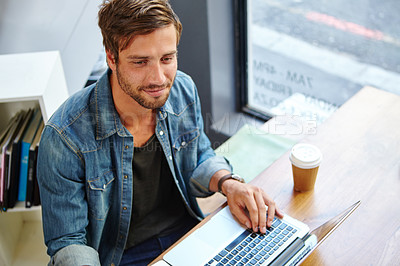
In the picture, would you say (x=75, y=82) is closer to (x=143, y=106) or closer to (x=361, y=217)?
(x=143, y=106)

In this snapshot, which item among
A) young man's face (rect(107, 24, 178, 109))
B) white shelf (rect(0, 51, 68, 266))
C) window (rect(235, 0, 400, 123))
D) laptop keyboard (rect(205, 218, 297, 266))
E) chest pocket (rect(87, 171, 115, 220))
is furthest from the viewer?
window (rect(235, 0, 400, 123))

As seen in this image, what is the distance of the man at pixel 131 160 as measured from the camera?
123 cm

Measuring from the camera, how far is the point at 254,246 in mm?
1143

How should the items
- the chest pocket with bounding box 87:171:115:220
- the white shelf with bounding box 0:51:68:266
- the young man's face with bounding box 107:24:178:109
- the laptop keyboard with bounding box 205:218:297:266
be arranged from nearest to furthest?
the laptop keyboard with bounding box 205:218:297:266 → the young man's face with bounding box 107:24:178:109 → the chest pocket with bounding box 87:171:115:220 → the white shelf with bounding box 0:51:68:266

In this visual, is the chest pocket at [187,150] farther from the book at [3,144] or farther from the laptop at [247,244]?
the book at [3,144]

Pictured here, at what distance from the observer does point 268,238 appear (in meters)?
1.16

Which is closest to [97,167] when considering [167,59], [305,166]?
[167,59]

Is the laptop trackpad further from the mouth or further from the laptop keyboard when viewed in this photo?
the mouth

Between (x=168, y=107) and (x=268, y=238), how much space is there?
533 mm

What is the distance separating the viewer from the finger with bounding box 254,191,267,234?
118 cm

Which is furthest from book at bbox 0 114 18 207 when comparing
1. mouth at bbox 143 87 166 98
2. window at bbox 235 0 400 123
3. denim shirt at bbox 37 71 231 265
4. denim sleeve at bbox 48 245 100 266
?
window at bbox 235 0 400 123

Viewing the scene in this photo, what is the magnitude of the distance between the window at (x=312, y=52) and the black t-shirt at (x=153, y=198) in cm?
126

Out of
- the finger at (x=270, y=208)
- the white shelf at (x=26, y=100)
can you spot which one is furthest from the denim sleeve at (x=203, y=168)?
the white shelf at (x=26, y=100)

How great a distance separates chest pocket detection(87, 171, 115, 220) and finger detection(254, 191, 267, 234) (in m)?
0.44
